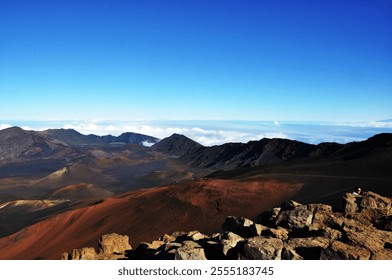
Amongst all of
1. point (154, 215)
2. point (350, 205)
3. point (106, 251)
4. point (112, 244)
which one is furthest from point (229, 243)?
point (154, 215)

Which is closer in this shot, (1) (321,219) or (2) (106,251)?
(1) (321,219)

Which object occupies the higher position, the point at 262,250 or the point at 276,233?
the point at 262,250

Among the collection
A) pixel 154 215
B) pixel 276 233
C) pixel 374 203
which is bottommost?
pixel 154 215

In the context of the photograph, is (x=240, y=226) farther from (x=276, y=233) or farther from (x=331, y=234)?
(x=331, y=234)

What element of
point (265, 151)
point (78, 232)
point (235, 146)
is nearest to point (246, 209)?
point (78, 232)

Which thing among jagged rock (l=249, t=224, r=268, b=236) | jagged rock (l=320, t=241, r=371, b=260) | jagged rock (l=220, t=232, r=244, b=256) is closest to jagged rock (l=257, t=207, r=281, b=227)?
jagged rock (l=249, t=224, r=268, b=236)

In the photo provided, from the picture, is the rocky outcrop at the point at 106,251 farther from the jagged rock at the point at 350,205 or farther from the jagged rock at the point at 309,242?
the jagged rock at the point at 350,205

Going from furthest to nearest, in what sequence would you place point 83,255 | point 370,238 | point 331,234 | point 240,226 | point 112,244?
point 112,244 → point 240,226 → point 83,255 → point 331,234 → point 370,238

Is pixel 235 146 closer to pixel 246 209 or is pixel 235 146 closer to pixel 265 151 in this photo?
pixel 265 151

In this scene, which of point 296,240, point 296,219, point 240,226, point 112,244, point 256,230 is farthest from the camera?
point 112,244
